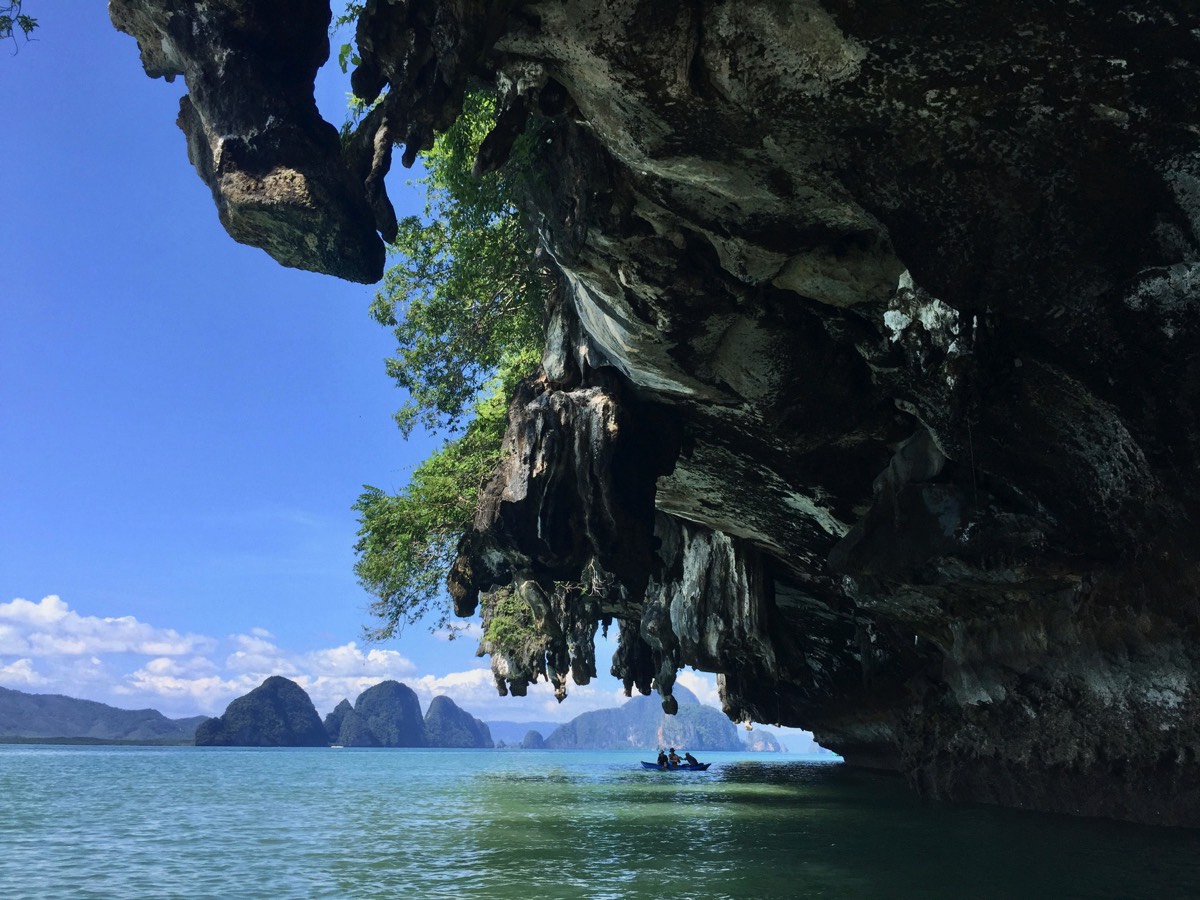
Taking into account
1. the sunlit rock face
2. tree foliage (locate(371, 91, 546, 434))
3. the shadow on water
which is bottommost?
the shadow on water

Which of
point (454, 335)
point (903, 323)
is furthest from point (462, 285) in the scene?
point (903, 323)

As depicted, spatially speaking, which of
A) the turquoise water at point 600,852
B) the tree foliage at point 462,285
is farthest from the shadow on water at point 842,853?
the tree foliage at point 462,285

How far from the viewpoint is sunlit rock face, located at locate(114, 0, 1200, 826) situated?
8492 mm

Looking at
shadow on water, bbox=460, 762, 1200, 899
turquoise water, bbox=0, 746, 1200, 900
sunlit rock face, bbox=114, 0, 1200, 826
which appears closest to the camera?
sunlit rock face, bbox=114, 0, 1200, 826

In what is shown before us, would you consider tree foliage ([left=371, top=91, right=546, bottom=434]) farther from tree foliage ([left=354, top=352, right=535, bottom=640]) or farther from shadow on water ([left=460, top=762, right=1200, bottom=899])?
shadow on water ([left=460, top=762, right=1200, bottom=899])

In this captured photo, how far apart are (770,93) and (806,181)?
1.65 m

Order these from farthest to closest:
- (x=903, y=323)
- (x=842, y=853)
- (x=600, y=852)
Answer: (x=600, y=852), (x=842, y=853), (x=903, y=323)

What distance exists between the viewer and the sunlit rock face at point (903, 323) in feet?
27.9

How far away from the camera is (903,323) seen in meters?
11.4

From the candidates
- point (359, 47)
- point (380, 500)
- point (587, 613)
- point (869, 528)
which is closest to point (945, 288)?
point (869, 528)

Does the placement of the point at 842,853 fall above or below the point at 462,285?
below

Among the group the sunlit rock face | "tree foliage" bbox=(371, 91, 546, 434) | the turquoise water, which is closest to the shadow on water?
the turquoise water

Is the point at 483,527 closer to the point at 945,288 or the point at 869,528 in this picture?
the point at 869,528

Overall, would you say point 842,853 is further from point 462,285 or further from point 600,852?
point 462,285
